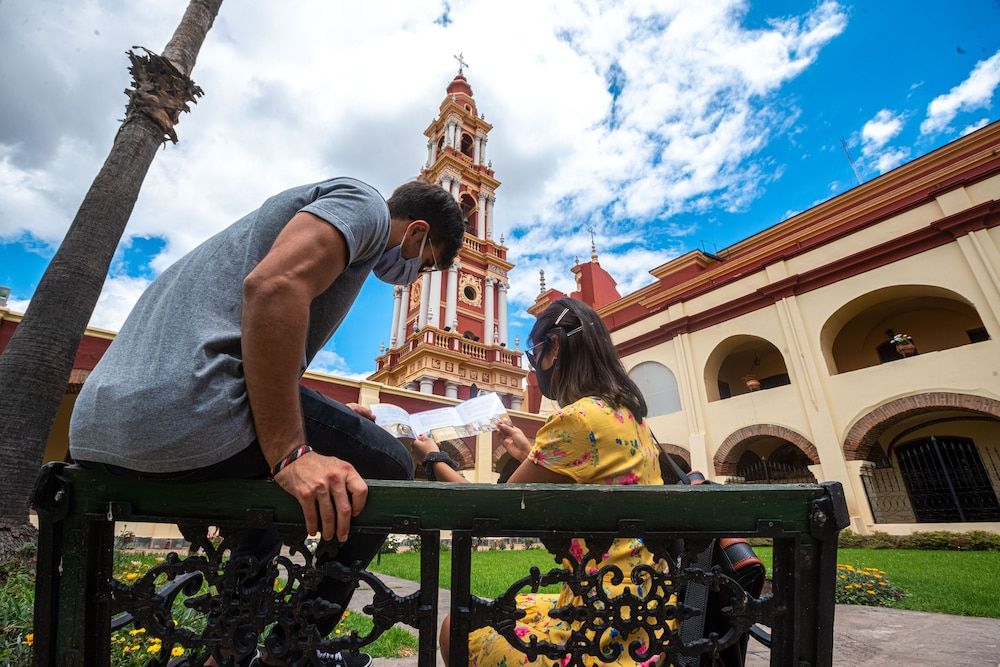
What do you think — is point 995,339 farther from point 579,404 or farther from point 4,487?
point 4,487

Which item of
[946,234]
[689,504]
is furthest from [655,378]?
[689,504]

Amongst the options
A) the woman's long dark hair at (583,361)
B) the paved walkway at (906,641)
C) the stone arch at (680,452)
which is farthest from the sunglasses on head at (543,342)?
the stone arch at (680,452)

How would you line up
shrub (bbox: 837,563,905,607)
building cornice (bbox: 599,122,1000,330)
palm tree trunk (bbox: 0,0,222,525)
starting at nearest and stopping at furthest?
palm tree trunk (bbox: 0,0,222,525)
shrub (bbox: 837,563,905,607)
building cornice (bbox: 599,122,1000,330)

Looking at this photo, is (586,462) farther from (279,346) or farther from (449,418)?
(449,418)

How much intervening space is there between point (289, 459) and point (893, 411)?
1196 cm

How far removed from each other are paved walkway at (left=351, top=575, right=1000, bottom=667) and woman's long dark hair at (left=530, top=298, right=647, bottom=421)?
69.1 inches

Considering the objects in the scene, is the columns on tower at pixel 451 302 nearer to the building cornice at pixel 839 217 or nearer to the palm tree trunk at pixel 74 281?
the building cornice at pixel 839 217

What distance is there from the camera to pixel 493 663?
3.56ft

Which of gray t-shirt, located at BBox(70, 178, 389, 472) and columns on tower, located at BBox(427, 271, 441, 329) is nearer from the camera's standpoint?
gray t-shirt, located at BBox(70, 178, 389, 472)

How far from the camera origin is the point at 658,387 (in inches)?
544

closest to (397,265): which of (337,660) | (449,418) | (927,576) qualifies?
(337,660)

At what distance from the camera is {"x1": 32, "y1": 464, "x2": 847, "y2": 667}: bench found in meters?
0.79

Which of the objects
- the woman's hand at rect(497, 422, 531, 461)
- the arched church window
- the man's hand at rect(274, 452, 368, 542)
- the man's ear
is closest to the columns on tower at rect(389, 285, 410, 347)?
the arched church window

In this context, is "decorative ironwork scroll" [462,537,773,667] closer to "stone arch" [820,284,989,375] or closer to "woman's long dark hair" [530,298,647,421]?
"woman's long dark hair" [530,298,647,421]
